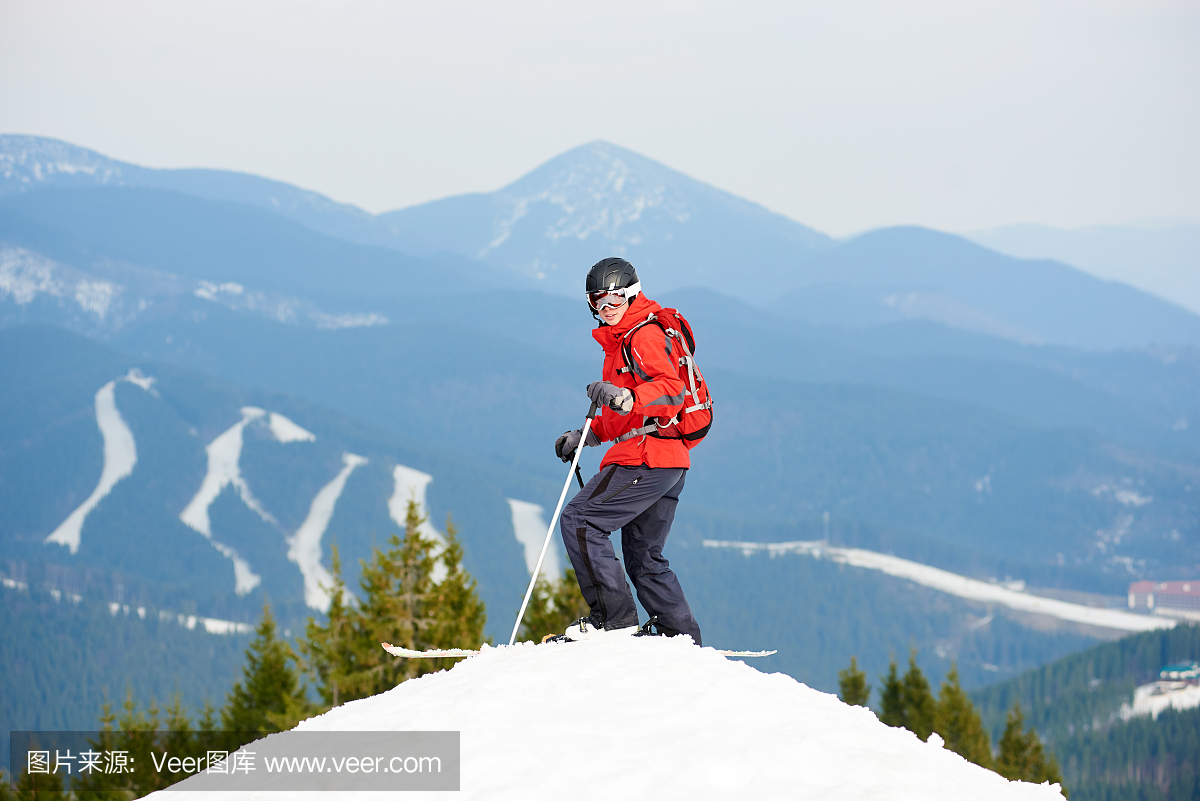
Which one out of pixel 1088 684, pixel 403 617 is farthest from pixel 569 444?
pixel 1088 684

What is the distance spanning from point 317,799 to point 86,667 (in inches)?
8507

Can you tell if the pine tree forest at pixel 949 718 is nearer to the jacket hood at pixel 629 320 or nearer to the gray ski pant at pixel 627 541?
the gray ski pant at pixel 627 541

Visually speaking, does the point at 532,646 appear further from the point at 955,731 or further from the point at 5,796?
the point at 955,731

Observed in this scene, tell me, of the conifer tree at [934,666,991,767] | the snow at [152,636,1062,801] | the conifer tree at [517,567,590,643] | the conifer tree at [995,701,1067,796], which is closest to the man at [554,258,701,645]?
the snow at [152,636,1062,801]

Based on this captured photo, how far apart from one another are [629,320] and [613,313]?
159 mm

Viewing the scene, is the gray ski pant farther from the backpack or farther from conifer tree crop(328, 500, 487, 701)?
conifer tree crop(328, 500, 487, 701)

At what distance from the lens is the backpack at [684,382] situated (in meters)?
9.26

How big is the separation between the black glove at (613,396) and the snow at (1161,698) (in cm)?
16897

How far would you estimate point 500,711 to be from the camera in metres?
7.37

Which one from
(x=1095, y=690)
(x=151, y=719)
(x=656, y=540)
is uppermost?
(x=656, y=540)

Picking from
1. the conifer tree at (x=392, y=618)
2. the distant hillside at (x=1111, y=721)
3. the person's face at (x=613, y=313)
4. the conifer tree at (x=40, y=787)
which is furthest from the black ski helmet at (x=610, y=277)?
the distant hillside at (x=1111, y=721)

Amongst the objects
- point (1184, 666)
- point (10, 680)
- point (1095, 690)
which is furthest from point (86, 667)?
point (1184, 666)

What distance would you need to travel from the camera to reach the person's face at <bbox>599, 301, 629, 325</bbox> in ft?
30.7

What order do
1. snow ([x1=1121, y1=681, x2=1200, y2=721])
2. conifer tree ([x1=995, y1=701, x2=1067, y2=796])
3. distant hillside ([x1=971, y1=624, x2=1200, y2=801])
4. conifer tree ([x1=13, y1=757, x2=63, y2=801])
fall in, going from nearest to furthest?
conifer tree ([x1=13, y1=757, x2=63, y2=801]) → conifer tree ([x1=995, y1=701, x2=1067, y2=796]) → distant hillside ([x1=971, y1=624, x2=1200, y2=801]) → snow ([x1=1121, y1=681, x2=1200, y2=721])
